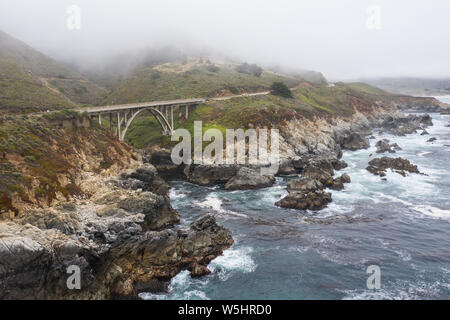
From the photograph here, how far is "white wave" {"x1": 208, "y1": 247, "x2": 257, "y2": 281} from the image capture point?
102 ft

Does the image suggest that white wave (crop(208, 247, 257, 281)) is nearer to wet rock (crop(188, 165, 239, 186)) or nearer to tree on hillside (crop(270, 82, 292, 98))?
wet rock (crop(188, 165, 239, 186))

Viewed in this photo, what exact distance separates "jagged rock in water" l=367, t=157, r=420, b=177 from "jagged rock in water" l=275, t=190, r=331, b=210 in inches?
839

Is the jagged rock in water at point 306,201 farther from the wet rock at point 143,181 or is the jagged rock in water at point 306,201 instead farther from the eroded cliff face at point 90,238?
the wet rock at point 143,181

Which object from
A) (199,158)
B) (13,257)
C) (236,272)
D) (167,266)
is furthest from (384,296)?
(199,158)

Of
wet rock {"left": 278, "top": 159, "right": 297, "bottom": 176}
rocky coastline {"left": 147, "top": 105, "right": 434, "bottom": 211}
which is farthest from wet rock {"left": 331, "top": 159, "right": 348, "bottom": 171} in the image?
wet rock {"left": 278, "top": 159, "right": 297, "bottom": 176}

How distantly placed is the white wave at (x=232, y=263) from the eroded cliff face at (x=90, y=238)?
99 cm

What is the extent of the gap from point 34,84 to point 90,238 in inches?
2551

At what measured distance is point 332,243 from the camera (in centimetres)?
3647

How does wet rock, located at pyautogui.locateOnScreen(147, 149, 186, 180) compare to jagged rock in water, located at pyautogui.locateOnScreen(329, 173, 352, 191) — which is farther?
wet rock, located at pyautogui.locateOnScreen(147, 149, 186, 180)


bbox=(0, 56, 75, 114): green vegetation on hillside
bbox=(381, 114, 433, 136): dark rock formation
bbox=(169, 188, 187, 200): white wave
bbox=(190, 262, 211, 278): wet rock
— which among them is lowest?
bbox=(169, 188, 187, 200): white wave

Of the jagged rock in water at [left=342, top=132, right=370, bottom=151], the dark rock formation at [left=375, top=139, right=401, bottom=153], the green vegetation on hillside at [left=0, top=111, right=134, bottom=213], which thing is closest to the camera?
the green vegetation on hillside at [left=0, top=111, right=134, bottom=213]

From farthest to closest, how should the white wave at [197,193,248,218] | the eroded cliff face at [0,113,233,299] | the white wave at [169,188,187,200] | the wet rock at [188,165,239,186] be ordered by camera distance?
1. the wet rock at [188,165,239,186]
2. the white wave at [169,188,187,200]
3. the white wave at [197,193,248,218]
4. the eroded cliff face at [0,113,233,299]

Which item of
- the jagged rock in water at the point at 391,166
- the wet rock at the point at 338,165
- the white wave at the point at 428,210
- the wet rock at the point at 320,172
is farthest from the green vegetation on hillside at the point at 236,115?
the white wave at the point at 428,210
